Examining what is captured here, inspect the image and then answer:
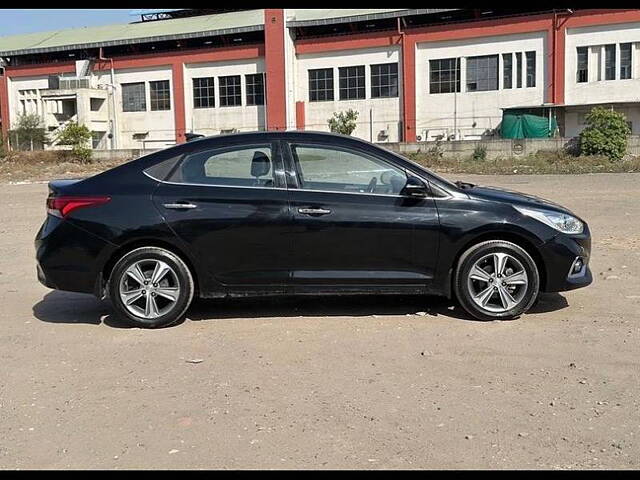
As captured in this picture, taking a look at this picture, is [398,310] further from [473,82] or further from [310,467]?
[473,82]

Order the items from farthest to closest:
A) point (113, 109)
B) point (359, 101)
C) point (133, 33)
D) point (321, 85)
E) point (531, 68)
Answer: point (133, 33)
point (113, 109)
point (321, 85)
point (359, 101)
point (531, 68)

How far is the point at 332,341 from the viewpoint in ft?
19.2

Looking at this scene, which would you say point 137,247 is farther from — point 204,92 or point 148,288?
point 204,92

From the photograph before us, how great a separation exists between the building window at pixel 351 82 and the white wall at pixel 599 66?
14818mm

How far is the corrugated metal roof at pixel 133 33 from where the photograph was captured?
57812 mm

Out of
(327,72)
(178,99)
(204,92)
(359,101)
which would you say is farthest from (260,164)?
(178,99)

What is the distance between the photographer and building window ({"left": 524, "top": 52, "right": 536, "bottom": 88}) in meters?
47.8

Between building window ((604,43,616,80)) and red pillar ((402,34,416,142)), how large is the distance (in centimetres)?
1285

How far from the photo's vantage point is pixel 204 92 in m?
58.5

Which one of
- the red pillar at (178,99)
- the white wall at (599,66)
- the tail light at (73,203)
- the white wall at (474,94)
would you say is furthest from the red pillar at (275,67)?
the tail light at (73,203)

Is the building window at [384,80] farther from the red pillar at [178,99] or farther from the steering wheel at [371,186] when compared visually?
the steering wheel at [371,186]

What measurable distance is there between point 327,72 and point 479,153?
20253 millimetres

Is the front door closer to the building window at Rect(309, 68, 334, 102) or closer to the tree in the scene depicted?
the tree

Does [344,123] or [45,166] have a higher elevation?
[344,123]
